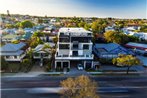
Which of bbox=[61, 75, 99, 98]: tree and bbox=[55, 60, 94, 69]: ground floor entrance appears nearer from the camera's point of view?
bbox=[61, 75, 99, 98]: tree

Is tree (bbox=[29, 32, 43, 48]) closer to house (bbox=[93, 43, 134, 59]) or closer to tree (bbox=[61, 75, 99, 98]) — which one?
house (bbox=[93, 43, 134, 59])

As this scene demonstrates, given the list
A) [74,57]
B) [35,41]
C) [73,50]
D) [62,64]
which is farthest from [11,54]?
[35,41]

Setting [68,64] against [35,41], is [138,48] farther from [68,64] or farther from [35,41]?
[35,41]

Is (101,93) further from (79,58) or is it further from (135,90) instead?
(79,58)

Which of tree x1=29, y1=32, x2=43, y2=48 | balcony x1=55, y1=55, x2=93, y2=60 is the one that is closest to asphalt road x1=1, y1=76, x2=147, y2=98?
balcony x1=55, y1=55, x2=93, y2=60

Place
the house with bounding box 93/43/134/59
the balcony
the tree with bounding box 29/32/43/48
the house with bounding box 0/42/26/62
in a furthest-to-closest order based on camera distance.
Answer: the tree with bounding box 29/32/43/48
the house with bounding box 93/43/134/59
the house with bounding box 0/42/26/62
the balcony
